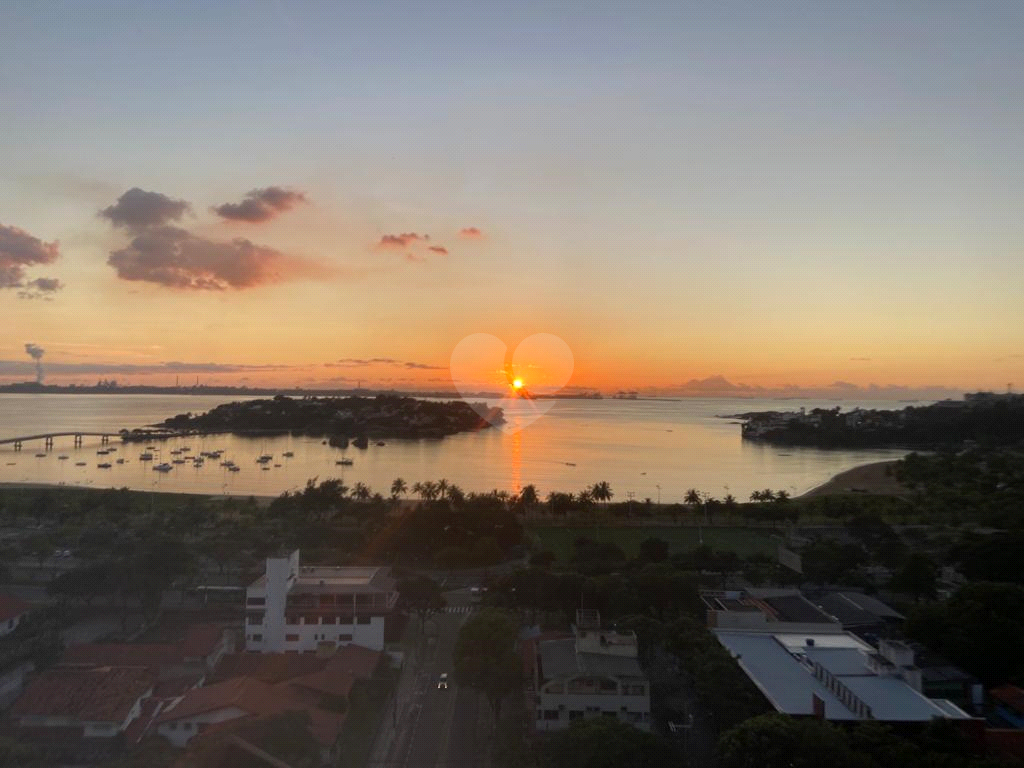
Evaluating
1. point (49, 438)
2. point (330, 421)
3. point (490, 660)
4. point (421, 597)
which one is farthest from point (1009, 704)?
point (330, 421)

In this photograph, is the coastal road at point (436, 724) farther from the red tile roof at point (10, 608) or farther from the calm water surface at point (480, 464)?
the calm water surface at point (480, 464)

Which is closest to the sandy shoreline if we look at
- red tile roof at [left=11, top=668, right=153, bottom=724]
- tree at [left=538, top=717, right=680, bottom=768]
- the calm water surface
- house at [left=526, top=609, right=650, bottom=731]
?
the calm water surface

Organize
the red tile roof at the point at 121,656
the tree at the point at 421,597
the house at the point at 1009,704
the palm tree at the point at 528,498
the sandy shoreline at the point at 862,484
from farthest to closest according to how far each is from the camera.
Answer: the sandy shoreline at the point at 862,484 → the palm tree at the point at 528,498 → the tree at the point at 421,597 → the red tile roof at the point at 121,656 → the house at the point at 1009,704

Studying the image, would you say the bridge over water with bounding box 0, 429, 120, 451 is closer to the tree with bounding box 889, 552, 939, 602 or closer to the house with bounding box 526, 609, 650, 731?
the house with bounding box 526, 609, 650, 731

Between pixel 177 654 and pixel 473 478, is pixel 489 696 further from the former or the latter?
pixel 473 478

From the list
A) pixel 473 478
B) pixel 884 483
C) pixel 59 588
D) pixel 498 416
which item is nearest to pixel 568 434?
pixel 498 416

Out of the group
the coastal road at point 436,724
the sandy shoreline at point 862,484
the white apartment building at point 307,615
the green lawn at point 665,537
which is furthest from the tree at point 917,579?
the sandy shoreline at point 862,484
